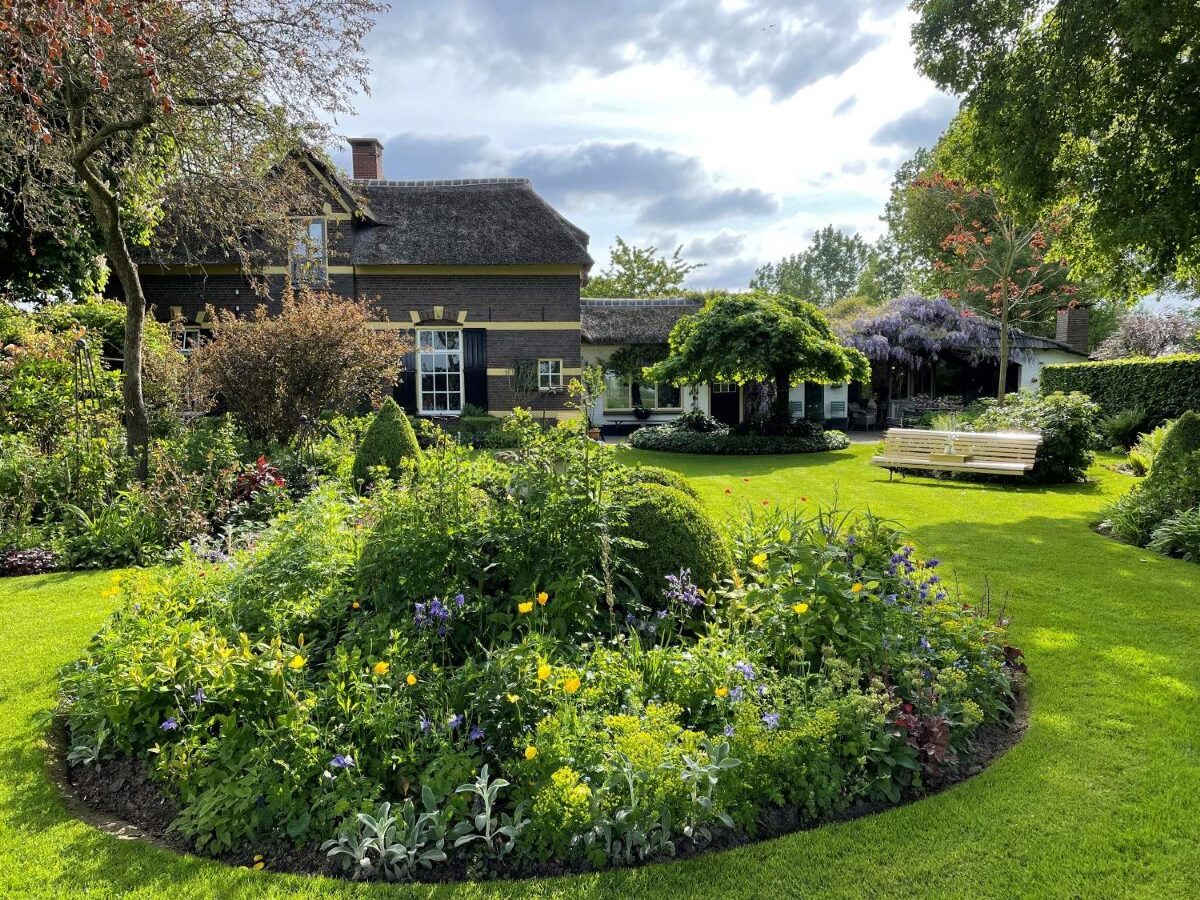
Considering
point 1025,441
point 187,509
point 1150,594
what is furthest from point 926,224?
point 187,509

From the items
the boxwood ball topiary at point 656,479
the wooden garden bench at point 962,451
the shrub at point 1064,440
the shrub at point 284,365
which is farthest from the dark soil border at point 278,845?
the shrub at point 1064,440

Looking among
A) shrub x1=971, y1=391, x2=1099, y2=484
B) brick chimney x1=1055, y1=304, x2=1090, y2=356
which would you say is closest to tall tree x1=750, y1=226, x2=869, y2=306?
brick chimney x1=1055, y1=304, x2=1090, y2=356

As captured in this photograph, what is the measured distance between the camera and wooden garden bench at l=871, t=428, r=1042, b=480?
1151cm

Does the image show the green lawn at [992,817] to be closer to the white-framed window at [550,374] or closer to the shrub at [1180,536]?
the shrub at [1180,536]

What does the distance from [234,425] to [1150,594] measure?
10867 millimetres

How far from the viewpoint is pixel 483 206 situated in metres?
19.6

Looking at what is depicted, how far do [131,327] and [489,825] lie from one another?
7.82 metres

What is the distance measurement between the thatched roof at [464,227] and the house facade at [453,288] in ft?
0.11

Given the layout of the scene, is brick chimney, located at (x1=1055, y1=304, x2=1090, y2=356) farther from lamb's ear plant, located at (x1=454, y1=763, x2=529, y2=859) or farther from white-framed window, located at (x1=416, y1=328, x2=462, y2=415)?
lamb's ear plant, located at (x1=454, y1=763, x2=529, y2=859)

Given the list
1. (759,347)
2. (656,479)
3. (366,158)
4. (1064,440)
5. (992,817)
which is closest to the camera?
(992,817)

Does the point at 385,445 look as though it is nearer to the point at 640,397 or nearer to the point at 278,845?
the point at 278,845

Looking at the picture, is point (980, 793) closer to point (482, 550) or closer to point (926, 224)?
point (482, 550)

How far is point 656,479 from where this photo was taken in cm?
483

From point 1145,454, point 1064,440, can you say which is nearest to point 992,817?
point 1064,440
